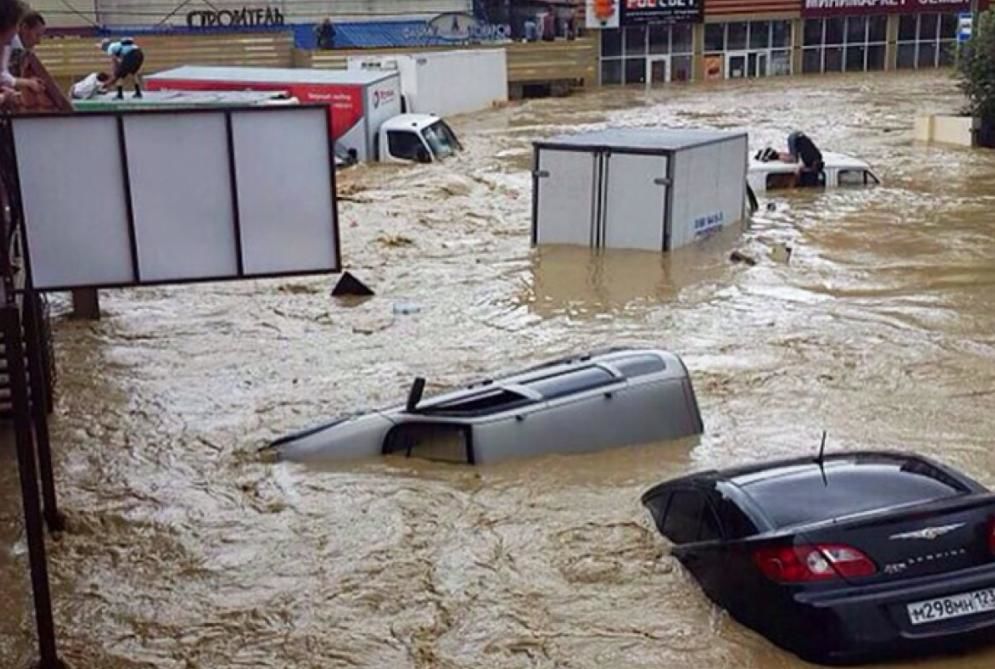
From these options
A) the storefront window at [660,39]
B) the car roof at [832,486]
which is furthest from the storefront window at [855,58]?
the car roof at [832,486]

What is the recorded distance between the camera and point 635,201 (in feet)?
64.1

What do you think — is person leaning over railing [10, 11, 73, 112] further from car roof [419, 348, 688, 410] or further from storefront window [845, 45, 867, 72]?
storefront window [845, 45, 867, 72]

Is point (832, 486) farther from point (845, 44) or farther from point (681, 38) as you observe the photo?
point (845, 44)

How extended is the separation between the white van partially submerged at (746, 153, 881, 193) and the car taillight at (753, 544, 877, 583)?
1871 centimetres

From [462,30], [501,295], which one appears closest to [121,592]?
[501,295]

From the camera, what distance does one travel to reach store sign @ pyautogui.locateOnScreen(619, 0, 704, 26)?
52938 millimetres

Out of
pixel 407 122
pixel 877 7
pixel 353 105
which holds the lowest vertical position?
pixel 407 122

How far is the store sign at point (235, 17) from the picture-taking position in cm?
5134

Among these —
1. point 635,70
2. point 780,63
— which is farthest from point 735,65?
point 635,70

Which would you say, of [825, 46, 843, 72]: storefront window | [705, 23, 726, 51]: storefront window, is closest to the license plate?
[705, 23, 726, 51]: storefront window

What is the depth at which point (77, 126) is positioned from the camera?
8.82 m

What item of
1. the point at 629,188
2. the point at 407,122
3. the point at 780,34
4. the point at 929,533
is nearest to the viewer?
the point at 929,533

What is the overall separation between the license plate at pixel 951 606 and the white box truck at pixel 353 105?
Result: 24.2 metres

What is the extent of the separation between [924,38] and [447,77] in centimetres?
2721
